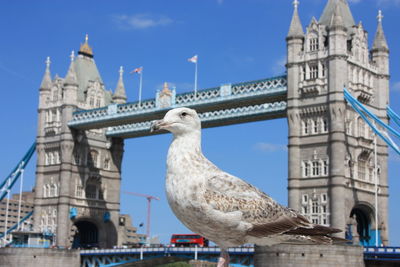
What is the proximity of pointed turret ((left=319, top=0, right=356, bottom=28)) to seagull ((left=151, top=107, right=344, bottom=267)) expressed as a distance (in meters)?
44.8

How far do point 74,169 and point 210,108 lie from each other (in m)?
17.3

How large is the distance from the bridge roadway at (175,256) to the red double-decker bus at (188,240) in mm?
4403

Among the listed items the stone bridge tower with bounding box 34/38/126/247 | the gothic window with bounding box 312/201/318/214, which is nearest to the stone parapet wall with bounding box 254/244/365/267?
the gothic window with bounding box 312/201/318/214

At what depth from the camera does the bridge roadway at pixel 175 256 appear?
132 ft

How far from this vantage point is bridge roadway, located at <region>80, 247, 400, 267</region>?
4010 centimetres

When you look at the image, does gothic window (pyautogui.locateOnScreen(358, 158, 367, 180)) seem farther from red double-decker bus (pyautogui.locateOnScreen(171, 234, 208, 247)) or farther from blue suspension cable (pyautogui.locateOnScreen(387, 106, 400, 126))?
red double-decker bus (pyautogui.locateOnScreen(171, 234, 208, 247))

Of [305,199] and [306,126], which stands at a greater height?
[306,126]

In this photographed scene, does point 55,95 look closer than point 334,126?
No

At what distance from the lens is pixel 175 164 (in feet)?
21.4

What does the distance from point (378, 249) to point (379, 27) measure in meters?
20.3

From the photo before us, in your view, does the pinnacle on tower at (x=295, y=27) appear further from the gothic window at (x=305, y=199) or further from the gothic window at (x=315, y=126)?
the gothic window at (x=305, y=199)

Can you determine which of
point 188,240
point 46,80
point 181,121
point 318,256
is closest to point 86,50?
point 46,80

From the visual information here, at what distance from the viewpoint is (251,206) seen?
6.45m

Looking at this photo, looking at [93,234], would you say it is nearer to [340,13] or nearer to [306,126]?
[306,126]
